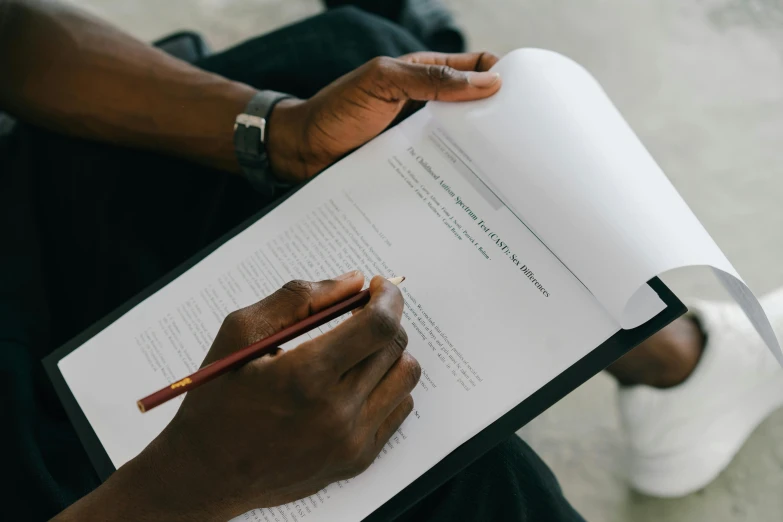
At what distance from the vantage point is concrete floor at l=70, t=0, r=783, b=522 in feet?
3.18

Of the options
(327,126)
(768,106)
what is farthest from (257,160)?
(768,106)

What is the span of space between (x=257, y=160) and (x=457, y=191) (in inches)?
11.1

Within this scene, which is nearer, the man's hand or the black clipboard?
the black clipboard

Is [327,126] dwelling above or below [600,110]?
above

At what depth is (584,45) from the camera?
4.43 ft

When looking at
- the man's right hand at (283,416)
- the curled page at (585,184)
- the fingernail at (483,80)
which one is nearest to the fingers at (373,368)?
the man's right hand at (283,416)

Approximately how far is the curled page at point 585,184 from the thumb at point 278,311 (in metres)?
0.18

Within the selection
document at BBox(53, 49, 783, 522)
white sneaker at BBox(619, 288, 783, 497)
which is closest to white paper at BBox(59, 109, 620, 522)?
document at BBox(53, 49, 783, 522)

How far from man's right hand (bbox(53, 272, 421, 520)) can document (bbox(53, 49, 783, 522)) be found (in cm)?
4

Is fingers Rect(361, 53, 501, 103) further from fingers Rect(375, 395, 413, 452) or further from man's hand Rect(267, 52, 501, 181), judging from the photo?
fingers Rect(375, 395, 413, 452)

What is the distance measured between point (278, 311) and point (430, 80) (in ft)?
0.95

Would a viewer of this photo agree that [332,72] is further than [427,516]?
Yes

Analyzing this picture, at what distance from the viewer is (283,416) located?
0.49 m

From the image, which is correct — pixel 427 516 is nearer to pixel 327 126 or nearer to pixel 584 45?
pixel 327 126
